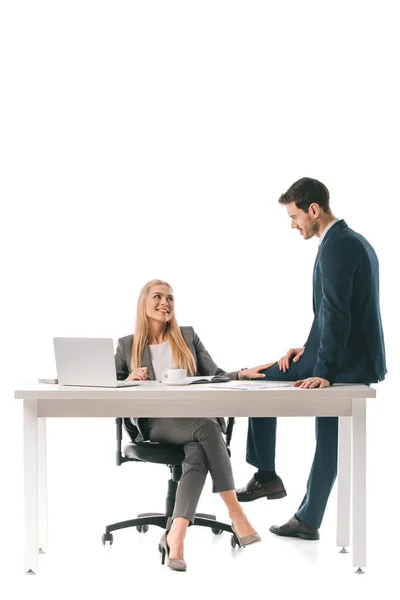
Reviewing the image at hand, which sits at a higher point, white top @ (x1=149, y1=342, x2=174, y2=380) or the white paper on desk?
white top @ (x1=149, y1=342, x2=174, y2=380)

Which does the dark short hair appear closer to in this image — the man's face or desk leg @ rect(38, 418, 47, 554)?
the man's face

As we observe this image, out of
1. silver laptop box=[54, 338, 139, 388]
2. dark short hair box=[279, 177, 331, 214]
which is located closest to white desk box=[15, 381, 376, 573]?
silver laptop box=[54, 338, 139, 388]

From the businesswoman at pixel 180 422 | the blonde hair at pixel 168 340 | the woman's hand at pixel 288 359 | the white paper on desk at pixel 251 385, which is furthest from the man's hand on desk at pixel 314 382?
the blonde hair at pixel 168 340

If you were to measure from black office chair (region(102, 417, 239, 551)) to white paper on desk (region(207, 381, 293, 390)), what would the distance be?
24cm

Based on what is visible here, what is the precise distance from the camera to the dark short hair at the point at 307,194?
4.48 m

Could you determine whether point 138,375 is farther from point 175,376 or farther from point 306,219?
point 306,219

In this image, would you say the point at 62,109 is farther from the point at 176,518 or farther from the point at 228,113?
the point at 176,518

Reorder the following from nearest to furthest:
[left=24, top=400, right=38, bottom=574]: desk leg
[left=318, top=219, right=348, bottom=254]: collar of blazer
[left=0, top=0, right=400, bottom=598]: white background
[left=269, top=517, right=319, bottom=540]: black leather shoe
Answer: [left=24, top=400, right=38, bottom=574]: desk leg
[left=318, top=219, right=348, bottom=254]: collar of blazer
[left=269, top=517, right=319, bottom=540]: black leather shoe
[left=0, top=0, right=400, bottom=598]: white background

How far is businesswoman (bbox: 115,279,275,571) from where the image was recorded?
4.29 m

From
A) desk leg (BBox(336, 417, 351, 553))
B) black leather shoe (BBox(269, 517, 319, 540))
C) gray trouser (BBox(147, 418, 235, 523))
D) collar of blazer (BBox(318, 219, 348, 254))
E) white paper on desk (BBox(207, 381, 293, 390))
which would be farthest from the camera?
black leather shoe (BBox(269, 517, 319, 540))

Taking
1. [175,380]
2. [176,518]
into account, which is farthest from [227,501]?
[175,380]

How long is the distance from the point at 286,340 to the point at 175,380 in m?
3.00

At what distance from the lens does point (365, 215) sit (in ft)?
23.7

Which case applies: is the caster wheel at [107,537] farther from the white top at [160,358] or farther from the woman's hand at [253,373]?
the woman's hand at [253,373]
